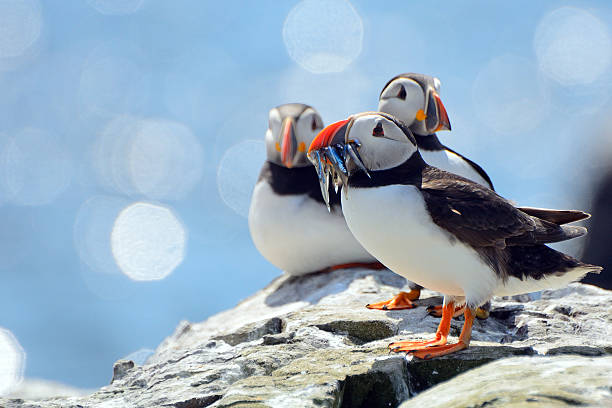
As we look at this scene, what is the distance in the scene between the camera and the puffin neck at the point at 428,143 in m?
5.52

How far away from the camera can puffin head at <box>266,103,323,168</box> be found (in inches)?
254

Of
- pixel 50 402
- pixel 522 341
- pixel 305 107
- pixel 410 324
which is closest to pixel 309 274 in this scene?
pixel 305 107

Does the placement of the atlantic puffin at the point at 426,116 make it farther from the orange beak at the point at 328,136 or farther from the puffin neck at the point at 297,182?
the orange beak at the point at 328,136

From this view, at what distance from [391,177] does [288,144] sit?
267cm

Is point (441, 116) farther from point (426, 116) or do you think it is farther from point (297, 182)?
point (297, 182)

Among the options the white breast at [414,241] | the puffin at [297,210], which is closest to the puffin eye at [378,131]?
the white breast at [414,241]

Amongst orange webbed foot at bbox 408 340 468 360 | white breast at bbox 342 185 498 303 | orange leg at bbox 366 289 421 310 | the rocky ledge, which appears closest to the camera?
the rocky ledge

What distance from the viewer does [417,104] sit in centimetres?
571

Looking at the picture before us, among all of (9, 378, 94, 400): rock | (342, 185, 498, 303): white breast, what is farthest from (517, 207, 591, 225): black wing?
(9, 378, 94, 400): rock

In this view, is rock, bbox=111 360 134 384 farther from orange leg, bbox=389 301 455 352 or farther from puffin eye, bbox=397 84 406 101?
puffin eye, bbox=397 84 406 101

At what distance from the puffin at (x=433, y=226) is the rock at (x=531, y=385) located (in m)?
0.74

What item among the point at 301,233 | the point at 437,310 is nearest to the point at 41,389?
the point at 301,233

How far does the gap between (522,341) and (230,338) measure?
69.7 inches

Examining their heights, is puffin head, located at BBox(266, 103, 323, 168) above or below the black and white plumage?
above
